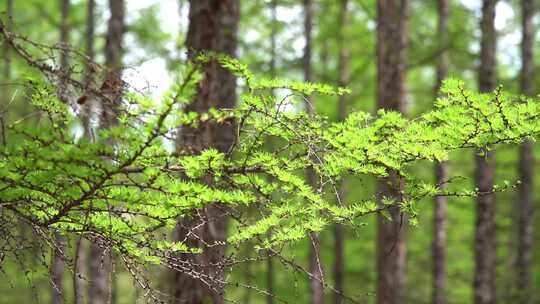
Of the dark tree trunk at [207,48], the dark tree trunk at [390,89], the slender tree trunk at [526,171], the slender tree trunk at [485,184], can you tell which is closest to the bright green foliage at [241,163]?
the dark tree trunk at [207,48]

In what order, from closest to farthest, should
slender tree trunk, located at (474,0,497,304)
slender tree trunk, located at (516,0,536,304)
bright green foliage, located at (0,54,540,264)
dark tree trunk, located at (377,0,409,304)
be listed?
bright green foliage, located at (0,54,540,264)
dark tree trunk, located at (377,0,409,304)
slender tree trunk, located at (474,0,497,304)
slender tree trunk, located at (516,0,536,304)

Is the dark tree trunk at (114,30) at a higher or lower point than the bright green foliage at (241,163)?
higher

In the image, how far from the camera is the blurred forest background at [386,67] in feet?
30.7

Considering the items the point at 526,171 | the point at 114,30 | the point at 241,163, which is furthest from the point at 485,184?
the point at 114,30

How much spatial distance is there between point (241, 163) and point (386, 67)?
20.4 feet

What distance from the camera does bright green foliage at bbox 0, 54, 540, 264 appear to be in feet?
8.91

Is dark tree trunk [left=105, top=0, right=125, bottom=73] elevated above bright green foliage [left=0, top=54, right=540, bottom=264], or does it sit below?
above

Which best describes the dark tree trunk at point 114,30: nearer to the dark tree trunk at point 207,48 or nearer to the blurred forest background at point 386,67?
the blurred forest background at point 386,67

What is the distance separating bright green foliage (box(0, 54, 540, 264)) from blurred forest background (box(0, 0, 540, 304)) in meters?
3.00

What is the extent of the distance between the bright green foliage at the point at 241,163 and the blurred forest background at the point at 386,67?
9.83 ft

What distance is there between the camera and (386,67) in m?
9.02

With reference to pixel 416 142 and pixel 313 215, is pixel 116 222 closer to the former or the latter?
pixel 313 215

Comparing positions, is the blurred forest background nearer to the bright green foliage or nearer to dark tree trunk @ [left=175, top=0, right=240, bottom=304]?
dark tree trunk @ [left=175, top=0, right=240, bottom=304]

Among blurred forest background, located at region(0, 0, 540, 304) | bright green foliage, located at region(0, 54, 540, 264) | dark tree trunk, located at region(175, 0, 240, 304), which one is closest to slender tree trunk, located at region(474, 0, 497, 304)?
blurred forest background, located at region(0, 0, 540, 304)
